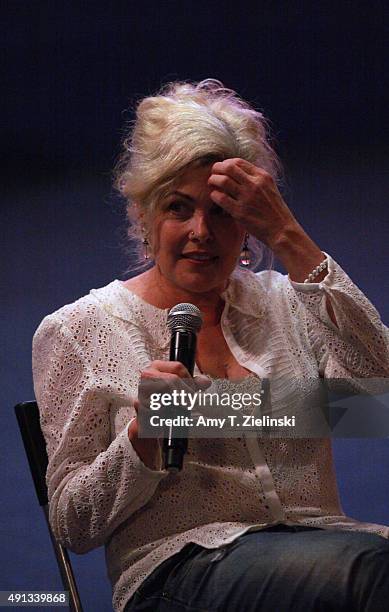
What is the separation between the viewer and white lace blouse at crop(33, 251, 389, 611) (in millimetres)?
1237

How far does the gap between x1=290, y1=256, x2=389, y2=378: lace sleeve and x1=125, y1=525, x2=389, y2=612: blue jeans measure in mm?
265

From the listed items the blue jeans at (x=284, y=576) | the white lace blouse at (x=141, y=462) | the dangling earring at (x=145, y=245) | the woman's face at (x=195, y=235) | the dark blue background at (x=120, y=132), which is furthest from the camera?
the dark blue background at (x=120, y=132)

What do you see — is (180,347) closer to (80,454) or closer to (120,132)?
(80,454)

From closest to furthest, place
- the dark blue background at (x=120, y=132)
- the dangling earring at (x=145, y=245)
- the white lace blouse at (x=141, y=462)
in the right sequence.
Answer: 1. the white lace blouse at (x=141, y=462)
2. the dangling earring at (x=145, y=245)
3. the dark blue background at (x=120, y=132)

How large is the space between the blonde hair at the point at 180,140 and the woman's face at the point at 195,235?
0.8 inches

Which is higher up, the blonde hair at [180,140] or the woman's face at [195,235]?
the blonde hair at [180,140]

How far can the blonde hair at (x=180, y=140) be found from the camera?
1368 mm

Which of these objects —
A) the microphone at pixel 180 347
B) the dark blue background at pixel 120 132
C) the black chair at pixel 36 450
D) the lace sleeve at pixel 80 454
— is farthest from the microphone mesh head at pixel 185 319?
the dark blue background at pixel 120 132

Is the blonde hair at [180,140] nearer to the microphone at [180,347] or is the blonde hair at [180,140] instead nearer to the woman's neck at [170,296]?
the woman's neck at [170,296]

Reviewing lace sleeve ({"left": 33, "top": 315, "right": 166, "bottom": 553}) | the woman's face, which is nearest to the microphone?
lace sleeve ({"left": 33, "top": 315, "right": 166, "bottom": 553})

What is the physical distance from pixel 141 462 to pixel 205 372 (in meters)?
0.22

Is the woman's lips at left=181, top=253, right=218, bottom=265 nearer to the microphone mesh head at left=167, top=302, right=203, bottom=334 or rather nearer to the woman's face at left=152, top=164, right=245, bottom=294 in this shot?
the woman's face at left=152, top=164, right=245, bottom=294

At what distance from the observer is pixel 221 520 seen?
1.25 m

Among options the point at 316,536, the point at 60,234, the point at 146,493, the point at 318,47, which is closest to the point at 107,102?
the point at 60,234
